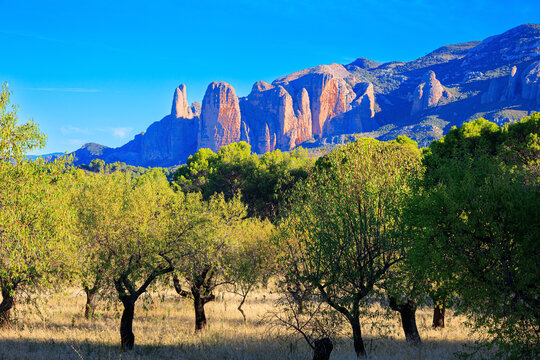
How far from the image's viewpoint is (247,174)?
202 feet

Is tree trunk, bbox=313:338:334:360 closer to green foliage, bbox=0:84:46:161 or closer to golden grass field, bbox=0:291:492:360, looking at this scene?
golden grass field, bbox=0:291:492:360

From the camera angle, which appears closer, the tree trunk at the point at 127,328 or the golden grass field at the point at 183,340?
the golden grass field at the point at 183,340

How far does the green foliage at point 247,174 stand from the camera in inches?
2210

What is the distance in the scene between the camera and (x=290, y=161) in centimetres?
5812

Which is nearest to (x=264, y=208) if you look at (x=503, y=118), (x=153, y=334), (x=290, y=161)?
(x=290, y=161)

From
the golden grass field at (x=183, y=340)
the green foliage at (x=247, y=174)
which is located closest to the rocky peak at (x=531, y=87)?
the green foliage at (x=247, y=174)

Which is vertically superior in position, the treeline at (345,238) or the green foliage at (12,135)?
the green foliage at (12,135)

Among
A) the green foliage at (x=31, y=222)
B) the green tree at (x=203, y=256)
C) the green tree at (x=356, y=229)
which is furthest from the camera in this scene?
the green tree at (x=203, y=256)

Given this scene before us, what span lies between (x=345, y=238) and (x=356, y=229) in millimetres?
662

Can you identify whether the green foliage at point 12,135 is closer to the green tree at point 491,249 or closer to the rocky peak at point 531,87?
the green tree at point 491,249

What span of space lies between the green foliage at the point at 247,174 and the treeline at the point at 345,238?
33644 mm

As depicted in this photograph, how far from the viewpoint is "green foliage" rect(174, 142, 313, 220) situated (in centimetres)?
5612

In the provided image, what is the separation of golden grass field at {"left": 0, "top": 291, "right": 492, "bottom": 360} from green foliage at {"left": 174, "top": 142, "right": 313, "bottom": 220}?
2894 centimetres

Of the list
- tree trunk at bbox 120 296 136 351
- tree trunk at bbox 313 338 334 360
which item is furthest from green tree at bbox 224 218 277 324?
tree trunk at bbox 313 338 334 360
